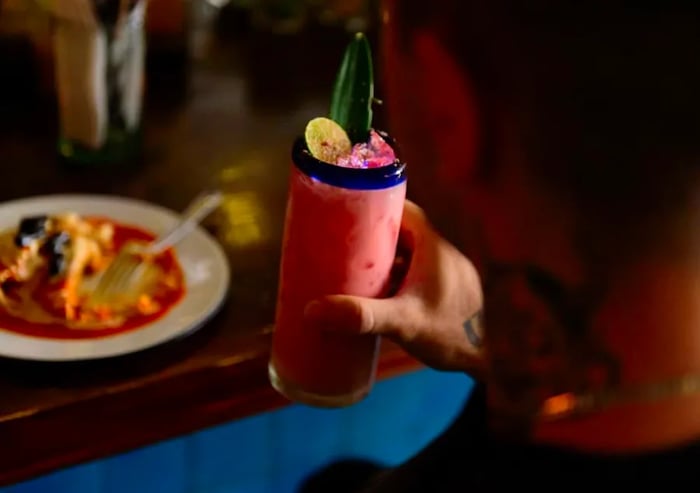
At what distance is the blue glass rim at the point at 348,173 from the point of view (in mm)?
688

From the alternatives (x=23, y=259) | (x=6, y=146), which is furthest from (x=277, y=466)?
(x=6, y=146)

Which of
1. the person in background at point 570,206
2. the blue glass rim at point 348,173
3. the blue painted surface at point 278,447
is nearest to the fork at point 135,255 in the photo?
the blue painted surface at point 278,447

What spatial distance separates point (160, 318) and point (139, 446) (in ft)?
0.38

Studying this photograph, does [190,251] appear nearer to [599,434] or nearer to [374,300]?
[374,300]

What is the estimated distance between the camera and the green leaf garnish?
0.69 meters

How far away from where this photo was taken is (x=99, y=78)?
1188 millimetres

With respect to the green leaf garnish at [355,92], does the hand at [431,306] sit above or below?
below

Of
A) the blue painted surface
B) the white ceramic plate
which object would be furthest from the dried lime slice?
the blue painted surface

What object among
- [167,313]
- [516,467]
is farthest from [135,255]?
[516,467]

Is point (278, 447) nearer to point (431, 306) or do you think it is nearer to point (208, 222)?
point (208, 222)

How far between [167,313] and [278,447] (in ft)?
0.84

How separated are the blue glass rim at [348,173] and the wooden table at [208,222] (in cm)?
25

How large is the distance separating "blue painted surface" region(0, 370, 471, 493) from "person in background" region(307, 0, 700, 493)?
462mm

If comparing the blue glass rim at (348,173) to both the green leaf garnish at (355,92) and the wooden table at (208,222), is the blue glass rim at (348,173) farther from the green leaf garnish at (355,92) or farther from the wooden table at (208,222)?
the wooden table at (208,222)
